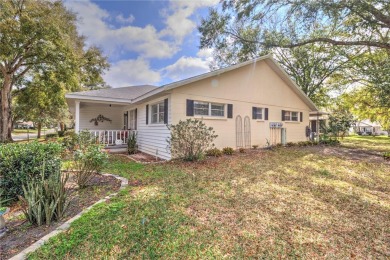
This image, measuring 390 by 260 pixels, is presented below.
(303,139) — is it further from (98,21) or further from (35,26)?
(35,26)

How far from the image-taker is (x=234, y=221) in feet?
10.2

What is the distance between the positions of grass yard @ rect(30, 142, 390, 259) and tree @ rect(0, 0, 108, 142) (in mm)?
12462

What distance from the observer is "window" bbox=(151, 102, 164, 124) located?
9.00 meters

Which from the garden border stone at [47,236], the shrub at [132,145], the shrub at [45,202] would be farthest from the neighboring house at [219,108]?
the shrub at [45,202]

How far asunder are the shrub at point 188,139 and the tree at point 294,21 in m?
6.37

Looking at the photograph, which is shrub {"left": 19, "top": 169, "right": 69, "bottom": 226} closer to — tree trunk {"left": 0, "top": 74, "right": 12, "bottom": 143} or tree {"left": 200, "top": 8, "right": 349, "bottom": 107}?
tree {"left": 200, "top": 8, "right": 349, "bottom": 107}

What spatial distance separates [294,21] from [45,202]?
11327 millimetres

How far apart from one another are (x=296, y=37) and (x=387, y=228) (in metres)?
9.87

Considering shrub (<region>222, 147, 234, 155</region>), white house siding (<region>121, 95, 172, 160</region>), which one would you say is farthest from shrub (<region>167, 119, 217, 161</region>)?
shrub (<region>222, 147, 234, 155</region>)

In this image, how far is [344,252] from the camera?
2436 millimetres

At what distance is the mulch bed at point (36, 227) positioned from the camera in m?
2.50

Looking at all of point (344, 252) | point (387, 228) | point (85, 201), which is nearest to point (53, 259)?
point (85, 201)

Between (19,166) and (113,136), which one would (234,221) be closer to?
(19,166)

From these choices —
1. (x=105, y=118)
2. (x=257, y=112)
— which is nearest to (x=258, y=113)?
(x=257, y=112)
